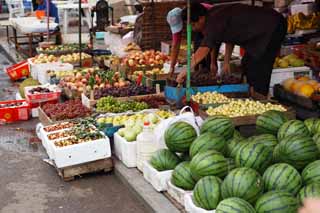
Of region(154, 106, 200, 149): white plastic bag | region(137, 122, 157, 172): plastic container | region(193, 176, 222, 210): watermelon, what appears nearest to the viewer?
region(193, 176, 222, 210): watermelon

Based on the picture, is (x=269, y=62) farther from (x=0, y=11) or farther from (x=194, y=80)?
(x=0, y=11)

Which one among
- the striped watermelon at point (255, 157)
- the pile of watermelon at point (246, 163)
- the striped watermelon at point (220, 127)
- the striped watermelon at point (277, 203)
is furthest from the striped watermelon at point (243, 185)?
the striped watermelon at point (220, 127)

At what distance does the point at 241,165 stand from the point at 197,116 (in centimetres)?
145

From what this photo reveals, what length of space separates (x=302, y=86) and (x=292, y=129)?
2413 millimetres

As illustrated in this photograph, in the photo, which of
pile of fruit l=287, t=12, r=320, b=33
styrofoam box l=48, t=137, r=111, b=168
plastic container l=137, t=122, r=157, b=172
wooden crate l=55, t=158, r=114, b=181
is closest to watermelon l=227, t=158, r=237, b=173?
plastic container l=137, t=122, r=157, b=172

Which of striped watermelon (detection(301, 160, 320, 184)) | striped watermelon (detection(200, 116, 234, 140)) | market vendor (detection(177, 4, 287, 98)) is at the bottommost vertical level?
striped watermelon (detection(301, 160, 320, 184))

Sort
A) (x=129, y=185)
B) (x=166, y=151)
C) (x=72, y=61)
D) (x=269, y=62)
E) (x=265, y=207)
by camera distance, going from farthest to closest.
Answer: (x=72, y=61) < (x=269, y=62) < (x=129, y=185) < (x=166, y=151) < (x=265, y=207)

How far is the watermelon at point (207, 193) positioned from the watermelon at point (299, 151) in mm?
622

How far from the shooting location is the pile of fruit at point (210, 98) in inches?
270

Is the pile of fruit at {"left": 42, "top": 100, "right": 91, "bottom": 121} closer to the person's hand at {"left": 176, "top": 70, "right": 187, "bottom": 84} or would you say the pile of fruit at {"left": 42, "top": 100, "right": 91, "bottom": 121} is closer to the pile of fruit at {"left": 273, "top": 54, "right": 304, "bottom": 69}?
the person's hand at {"left": 176, "top": 70, "right": 187, "bottom": 84}

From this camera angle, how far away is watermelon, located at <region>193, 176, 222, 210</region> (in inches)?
179

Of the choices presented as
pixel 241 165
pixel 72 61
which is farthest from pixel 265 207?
pixel 72 61

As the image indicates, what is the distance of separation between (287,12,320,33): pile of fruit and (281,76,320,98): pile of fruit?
214 centimetres

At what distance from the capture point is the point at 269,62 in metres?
7.51
